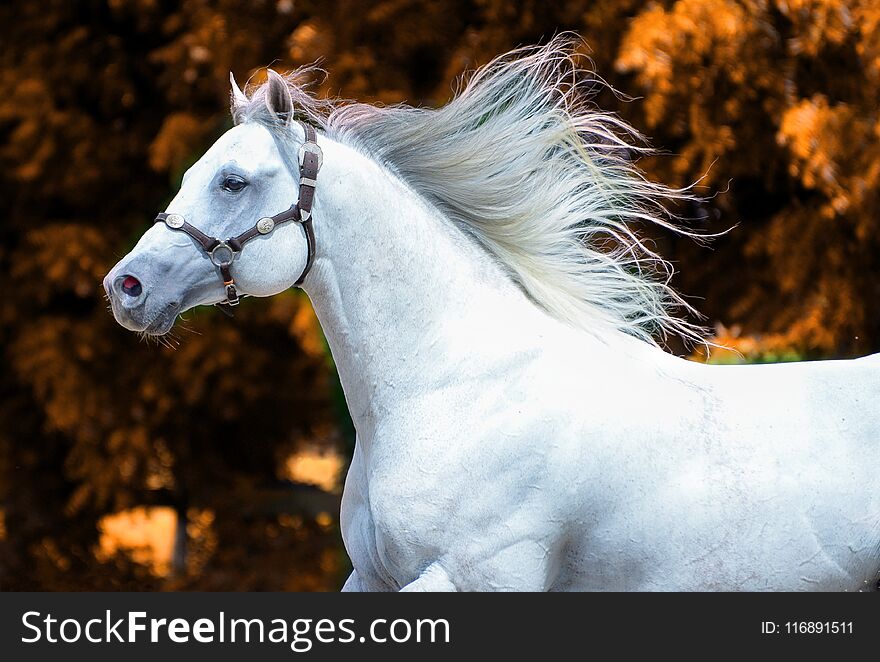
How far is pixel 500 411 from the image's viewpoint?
111 inches

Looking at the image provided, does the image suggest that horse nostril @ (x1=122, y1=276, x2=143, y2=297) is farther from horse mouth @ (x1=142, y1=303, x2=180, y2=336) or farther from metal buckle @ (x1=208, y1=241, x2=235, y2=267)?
metal buckle @ (x1=208, y1=241, x2=235, y2=267)

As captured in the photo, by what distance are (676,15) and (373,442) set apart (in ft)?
10.3

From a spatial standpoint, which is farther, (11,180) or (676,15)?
(11,180)

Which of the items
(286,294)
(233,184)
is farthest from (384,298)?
(286,294)

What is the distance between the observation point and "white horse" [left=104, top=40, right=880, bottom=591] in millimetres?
2771

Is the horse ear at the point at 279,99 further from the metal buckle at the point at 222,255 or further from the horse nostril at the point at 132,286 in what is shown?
the horse nostril at the point at 132,286

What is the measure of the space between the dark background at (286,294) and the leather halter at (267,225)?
6.95 ft

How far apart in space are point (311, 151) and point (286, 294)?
3.36 m

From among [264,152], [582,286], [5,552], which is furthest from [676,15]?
[5,552]

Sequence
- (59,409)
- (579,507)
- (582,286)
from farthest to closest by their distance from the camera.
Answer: (59,409) < (582,286) < (579,507)

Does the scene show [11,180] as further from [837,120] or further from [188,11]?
[837,120]

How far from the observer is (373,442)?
2.93m

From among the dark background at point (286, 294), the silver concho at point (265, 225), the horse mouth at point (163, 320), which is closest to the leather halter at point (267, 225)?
the silver concho at point (265, 225)

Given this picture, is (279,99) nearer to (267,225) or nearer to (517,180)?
(267,225)
